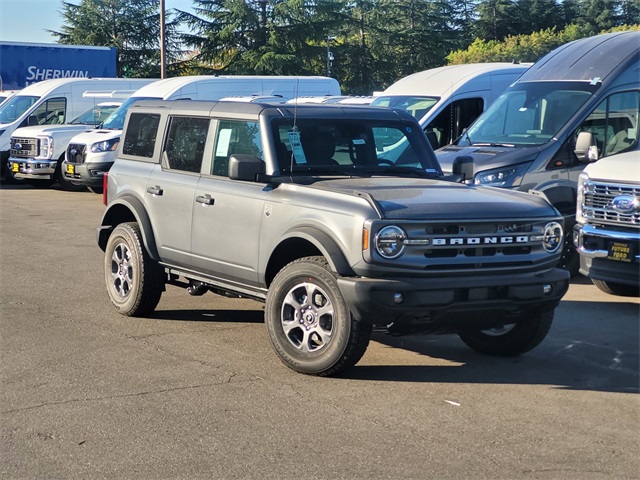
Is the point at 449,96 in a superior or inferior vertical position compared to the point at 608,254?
superior

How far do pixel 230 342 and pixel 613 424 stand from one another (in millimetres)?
3101

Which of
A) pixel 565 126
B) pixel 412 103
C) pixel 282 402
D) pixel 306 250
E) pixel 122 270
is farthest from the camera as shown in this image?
pixel 412 103

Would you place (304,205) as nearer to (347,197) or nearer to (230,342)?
(347,197)

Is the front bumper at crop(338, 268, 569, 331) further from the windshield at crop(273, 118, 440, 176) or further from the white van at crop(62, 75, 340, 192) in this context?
the white van at crop(62, 75, 340, 192)

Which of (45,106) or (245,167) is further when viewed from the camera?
(45,106)

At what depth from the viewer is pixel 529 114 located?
39.0 feet

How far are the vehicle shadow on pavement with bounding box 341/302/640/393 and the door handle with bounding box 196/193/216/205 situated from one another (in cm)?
Result: 175

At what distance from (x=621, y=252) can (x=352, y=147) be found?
9.56 feet

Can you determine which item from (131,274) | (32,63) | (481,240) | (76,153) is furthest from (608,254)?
(32,63)

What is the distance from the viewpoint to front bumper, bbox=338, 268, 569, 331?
6.07 meters

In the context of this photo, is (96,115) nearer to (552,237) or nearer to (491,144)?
(491,144)

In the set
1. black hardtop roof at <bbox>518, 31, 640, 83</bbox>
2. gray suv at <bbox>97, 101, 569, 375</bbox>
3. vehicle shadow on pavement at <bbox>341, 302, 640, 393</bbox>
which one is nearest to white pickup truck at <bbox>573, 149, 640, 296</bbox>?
vehicle shadow on pavement at <bbox>341, 302, 640, 393</bbox>

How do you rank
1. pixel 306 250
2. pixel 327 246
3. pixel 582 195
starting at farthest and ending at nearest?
pixel 582 195, pixel 306 250, pixel 327 246

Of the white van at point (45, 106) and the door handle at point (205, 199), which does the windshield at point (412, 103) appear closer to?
the door handle at point (205, 199)
